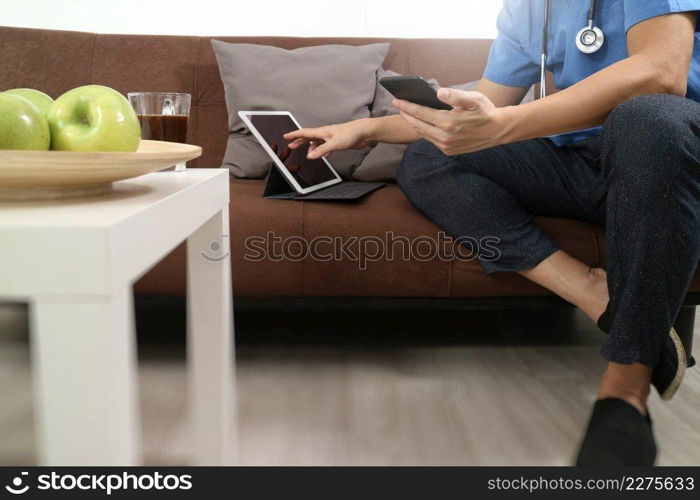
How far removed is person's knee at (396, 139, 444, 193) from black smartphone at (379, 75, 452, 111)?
12.0 inches

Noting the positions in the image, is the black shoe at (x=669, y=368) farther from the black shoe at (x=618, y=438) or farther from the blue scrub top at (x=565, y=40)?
the blue scrub top at (x=565, y=40)

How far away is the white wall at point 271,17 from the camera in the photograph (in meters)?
2.23

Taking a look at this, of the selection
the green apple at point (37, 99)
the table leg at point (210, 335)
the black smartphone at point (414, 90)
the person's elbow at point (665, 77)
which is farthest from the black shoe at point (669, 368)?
the green apple at point (37, 99)

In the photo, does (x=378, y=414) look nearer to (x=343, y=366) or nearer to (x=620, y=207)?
(x=343, y=366)

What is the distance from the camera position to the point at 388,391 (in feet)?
4.06

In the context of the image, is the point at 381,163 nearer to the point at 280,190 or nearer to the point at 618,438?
the point at 280,190

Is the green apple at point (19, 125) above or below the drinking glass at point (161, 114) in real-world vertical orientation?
above

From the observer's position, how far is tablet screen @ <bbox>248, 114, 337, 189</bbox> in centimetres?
139

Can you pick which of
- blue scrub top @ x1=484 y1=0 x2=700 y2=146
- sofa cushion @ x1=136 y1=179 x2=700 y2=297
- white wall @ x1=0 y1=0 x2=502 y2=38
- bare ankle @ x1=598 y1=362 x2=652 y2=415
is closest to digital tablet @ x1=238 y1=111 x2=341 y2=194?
sofa cushion @ x1=136 y1=179 x2=700 y2=297

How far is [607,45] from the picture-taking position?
1190 millimetres

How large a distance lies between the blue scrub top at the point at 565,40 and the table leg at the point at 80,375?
3.17 feet

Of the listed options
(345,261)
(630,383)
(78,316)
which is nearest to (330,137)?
(345,261)

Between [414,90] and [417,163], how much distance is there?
365 millimetres
